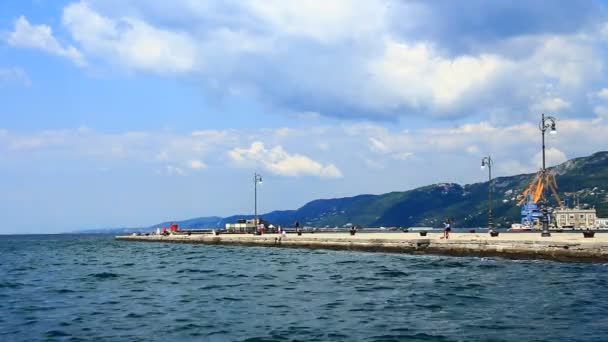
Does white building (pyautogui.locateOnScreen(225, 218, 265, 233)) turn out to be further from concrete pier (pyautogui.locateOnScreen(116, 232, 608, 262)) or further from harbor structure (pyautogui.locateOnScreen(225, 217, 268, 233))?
concrete pier (pyautogui.locateOnScreen(116, 232, 608, 262))

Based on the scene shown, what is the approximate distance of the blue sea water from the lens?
1692 centimetres

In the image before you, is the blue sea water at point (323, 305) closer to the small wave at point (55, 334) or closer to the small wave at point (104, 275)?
the small wave at point (55, 334)

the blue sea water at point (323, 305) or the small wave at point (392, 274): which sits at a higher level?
the blue sea water at point (323, 305)

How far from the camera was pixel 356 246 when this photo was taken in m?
59.2

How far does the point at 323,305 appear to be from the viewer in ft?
72.4

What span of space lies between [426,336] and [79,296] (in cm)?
1772

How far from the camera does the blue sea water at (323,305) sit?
55.5 feet

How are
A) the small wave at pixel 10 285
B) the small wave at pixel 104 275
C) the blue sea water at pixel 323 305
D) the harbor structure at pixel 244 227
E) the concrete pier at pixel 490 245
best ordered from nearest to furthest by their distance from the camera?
the blue sea water at pixel 323 305, the small wave at pixel 10 285, the small wave at pixel 104 275, the concrete pier at pixel 490 245, the harbor structure at pixel 244 227

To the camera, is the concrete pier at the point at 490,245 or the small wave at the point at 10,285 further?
the concrete pier at the point at 490,245

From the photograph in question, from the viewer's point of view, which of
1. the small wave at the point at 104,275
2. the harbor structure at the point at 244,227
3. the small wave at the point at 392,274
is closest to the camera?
the small wave at the point at 392,274

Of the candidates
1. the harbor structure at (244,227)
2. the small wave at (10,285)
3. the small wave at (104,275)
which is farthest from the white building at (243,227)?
the small wave at (10,285)

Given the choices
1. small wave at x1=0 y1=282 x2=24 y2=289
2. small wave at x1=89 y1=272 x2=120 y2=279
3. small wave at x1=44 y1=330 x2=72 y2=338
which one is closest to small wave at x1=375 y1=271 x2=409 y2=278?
small wave at x1=89 y1=272 x2=120 y2=279

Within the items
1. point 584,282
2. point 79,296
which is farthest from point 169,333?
point 584,282

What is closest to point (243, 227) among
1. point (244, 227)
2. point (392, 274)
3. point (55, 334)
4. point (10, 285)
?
point (244, 227)
